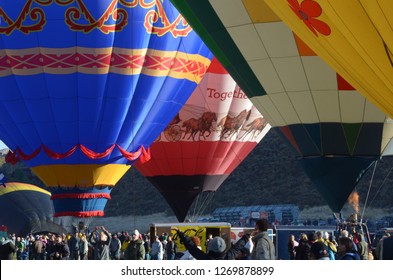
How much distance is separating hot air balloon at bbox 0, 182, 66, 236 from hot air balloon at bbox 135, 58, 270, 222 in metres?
7.59

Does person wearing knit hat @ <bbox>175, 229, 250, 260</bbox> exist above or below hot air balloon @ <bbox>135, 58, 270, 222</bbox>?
below

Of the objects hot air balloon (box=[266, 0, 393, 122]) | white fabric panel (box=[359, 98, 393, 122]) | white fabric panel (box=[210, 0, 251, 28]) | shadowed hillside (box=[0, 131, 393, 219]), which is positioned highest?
shadowed hillside (box=[0, 131, 393, 219])

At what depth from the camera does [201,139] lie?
26.3 m

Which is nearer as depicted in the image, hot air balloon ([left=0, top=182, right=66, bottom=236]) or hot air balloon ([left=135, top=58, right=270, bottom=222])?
hot air balloon ([left=135, top=58, right=270, bottom=222])

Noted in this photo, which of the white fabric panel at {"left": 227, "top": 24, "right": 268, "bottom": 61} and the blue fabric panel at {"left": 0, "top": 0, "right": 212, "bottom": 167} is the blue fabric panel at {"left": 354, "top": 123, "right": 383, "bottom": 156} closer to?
the white fabric panel at {"left": 227, "top": 24, "right": 268, "bottom": 61}

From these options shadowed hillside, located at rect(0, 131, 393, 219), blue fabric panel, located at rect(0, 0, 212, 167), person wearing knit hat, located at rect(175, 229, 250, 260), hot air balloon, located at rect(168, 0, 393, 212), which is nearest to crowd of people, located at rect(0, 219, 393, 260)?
person wearing knit hat, located at rect(175, 229, 250, 260)

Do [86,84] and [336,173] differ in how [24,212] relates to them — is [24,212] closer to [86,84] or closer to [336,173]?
[86,84]

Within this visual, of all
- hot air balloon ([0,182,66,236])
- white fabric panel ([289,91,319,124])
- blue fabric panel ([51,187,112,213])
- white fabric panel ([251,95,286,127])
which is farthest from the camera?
hot air balloon ([0,182,66,236])

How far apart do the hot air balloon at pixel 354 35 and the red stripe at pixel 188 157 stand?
503 inches

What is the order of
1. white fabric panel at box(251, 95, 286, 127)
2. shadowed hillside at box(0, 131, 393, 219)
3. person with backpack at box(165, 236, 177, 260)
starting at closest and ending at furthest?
person with backpack at box(165, 236, 177, 260) → white fabric panel at box(251, 95, 286, 127) → shadowed hillside at box(0, 131, 393, 219)

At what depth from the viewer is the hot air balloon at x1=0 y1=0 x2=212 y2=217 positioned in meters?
20.9

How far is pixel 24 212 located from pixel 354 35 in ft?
77.2

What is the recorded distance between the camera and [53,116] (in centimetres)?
2139

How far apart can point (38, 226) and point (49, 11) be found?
14.1m
